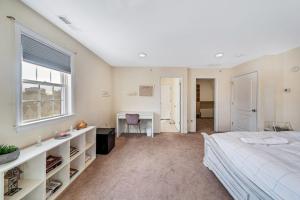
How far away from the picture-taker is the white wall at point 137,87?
5047mm

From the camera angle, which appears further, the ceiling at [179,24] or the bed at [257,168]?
the ceiling at [179,24]

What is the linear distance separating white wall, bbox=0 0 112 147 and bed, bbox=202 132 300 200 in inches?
96.9

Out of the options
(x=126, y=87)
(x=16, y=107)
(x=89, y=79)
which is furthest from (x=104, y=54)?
(x=16, y=107)

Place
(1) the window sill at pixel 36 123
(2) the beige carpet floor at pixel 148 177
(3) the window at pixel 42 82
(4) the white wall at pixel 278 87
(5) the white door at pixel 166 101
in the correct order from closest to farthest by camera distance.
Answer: (1) the window sill at pixel 36 123 < (3) the window at pixel 42 82 < (2) the beige carpet floor at pixel 148 177 < (4) the white wall at pixel 278 87 < (5) the white door at pixel 166 101

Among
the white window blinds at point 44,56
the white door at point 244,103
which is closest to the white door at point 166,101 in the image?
the white door at point 244,103

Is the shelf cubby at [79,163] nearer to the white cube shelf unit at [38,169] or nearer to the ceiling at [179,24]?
the white cube shelf unit at [38,169]

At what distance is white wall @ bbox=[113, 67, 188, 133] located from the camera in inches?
199

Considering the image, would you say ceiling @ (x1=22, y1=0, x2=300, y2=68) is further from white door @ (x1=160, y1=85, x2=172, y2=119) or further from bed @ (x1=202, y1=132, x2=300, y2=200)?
white door @ (x1=160, y1=85, x2=172, y2=119)

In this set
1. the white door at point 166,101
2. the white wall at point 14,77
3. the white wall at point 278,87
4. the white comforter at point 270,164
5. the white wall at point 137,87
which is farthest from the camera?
the white door at point 166,101

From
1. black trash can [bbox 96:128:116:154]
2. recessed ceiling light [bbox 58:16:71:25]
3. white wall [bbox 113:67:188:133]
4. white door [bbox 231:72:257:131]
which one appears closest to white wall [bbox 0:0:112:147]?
recessed ceiling light [bbox 58:16:71:25]

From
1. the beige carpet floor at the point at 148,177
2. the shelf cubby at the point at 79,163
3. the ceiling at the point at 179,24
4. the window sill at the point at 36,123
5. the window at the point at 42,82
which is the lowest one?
the beige carpet floor at the point at 148,177

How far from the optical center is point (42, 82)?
82.9 inches

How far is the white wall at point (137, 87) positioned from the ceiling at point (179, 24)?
1786 mm

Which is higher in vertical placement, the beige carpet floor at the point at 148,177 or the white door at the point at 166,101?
the white door at the point at 166,101
